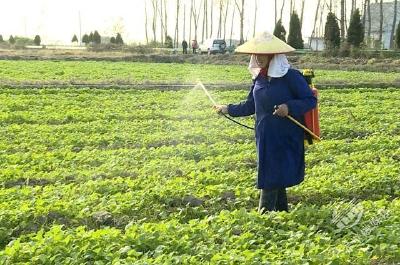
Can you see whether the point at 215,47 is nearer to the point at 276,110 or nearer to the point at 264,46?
the point at 264,46

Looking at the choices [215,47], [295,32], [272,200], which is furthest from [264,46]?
[215,47]

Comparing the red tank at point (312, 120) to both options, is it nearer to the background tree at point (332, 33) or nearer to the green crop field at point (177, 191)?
the green crop field at point (177, 191)

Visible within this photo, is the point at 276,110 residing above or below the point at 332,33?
below

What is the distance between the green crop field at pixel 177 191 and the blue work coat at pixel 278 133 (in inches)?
15.5

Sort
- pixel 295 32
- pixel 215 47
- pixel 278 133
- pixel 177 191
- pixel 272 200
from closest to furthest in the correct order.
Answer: pixel 278 133
pixel 272 200
pixel 177 191
pixel 295 32
pixel 215 47

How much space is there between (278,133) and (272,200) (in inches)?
27.9

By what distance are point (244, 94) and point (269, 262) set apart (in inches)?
616

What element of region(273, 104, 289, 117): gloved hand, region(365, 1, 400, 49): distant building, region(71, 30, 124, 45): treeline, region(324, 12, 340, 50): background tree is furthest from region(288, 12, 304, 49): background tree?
region(273, 104, 289, 117): gloved hand

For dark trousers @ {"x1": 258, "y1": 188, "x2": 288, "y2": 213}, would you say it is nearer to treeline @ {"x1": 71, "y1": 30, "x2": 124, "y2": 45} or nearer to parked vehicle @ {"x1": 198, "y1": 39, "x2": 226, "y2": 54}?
parked vehicle @ {"x1": 198, "y1": 39, "x2": 226, "y2": 54}

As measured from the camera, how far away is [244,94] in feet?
66.0

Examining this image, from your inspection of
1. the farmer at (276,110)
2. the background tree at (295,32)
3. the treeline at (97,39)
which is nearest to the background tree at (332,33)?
the background tree at (295,32)

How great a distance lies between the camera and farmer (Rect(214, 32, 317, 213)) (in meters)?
5.81

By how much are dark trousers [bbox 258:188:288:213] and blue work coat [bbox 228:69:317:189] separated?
142 mm

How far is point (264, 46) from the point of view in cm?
578
